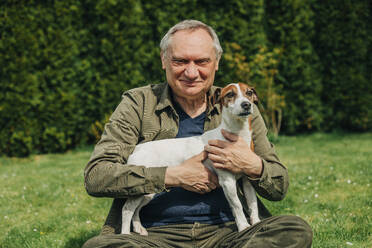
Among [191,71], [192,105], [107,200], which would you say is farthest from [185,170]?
[107,200]

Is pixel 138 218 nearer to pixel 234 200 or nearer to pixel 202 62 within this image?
pixel 234 200

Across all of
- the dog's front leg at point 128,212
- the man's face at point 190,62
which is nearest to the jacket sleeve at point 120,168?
the dog's front leg at point 128,212

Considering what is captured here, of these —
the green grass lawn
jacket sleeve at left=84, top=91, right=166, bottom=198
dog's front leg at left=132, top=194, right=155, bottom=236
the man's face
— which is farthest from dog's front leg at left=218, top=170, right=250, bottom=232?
the green grass lawn

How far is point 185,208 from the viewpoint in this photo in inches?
122

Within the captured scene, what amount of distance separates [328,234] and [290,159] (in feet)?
11.5

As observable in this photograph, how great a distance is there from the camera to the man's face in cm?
331

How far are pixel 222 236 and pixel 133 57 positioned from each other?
680cm

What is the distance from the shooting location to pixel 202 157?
313cm

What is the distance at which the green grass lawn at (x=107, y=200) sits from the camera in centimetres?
415

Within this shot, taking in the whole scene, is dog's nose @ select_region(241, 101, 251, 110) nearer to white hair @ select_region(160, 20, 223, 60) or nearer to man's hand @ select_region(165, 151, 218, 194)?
man's hand @ select_region(165, 151, 218, 194)

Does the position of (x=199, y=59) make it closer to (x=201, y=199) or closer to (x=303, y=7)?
(x=201, y=199)

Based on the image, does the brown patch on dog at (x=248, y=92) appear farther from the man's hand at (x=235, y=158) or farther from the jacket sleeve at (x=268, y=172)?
the man's hand at (x=235, y=158)

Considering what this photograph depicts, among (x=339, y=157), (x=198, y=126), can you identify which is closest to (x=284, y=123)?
(x=339, y=157)

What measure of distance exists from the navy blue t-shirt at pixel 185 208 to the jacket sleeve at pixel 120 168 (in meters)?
0.26
